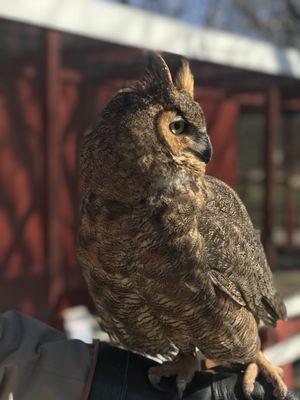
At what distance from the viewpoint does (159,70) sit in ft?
5.60

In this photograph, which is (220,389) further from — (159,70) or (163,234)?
(159,70)

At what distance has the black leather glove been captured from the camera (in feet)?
4.93

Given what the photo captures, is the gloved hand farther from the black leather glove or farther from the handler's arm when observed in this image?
the handler's arm

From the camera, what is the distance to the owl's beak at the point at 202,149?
1691 mm

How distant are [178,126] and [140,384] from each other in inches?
28.8

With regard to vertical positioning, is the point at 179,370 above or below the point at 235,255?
below

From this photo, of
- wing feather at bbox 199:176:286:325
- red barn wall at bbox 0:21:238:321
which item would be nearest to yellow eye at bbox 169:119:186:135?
wing feather at bbox 199:176:286:325

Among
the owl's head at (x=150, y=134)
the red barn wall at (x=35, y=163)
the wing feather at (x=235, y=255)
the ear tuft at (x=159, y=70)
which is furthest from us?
the red barn wall at (x=35, y=163)

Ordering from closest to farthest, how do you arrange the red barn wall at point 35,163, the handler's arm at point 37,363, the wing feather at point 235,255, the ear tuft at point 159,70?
the handler's arm at point 37,363 < the ear tuft at point 159,70 < the wing feather at point 235,255 < the red barn wall at point 35,163

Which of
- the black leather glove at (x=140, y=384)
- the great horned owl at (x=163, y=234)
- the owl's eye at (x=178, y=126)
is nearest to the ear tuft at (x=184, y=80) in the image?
the great horned owl at (x=163, y=234)

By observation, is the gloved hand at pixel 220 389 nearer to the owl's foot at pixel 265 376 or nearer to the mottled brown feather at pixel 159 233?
the owl's foot at pixel 265 376

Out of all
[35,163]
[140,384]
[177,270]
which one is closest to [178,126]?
[177,270]

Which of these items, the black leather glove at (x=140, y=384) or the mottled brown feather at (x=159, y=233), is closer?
the black leather glove at (x=140, y=384)

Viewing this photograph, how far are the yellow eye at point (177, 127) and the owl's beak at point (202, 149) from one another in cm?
5
